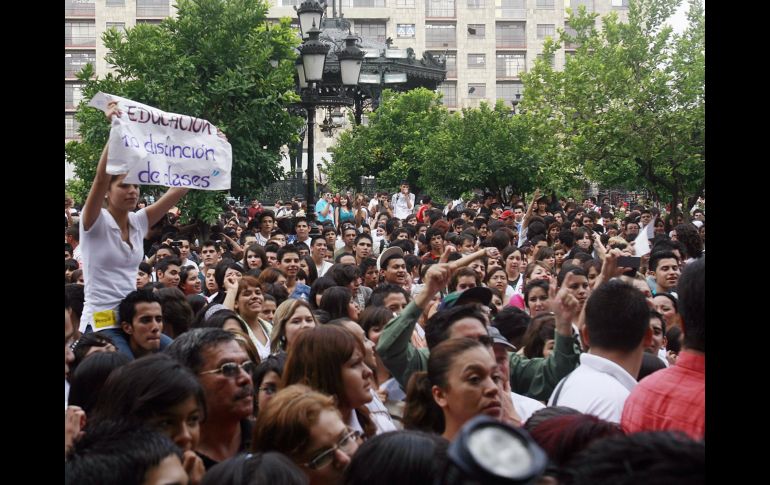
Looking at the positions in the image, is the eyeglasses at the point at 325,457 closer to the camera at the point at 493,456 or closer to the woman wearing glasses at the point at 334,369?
the woman wearing glasses at the point at 334,369

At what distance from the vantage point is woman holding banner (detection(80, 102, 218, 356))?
5367 mm

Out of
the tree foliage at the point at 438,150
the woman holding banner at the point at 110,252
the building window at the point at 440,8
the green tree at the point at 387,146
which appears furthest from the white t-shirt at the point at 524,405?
the building window at the point at 440,8

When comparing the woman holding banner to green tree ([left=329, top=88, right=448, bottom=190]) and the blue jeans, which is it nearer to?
the blue jeans

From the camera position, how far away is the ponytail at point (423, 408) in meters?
4.07

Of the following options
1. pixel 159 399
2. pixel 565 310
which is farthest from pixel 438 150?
pixel 159 399

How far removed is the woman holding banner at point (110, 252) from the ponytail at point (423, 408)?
194 cm

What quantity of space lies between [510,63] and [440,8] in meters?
5.44

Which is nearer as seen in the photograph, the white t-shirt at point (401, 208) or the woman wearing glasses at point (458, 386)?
the woman wearing glasses at point (458, 386)

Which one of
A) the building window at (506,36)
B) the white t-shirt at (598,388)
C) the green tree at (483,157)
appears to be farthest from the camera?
the building window at (506,36)

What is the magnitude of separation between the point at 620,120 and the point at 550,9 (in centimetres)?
4564

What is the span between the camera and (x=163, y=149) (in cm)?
602
